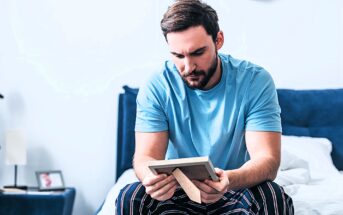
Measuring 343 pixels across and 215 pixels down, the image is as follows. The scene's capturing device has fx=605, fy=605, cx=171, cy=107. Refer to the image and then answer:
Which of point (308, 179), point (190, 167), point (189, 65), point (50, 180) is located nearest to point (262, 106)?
point (189, 65)

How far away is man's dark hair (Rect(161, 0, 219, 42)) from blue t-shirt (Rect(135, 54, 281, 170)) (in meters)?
0.18

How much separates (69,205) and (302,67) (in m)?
1.38

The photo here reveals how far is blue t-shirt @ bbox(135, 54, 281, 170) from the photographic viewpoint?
1928mm

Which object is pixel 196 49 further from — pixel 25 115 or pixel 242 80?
pixel 25 115

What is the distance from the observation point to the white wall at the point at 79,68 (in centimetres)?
308

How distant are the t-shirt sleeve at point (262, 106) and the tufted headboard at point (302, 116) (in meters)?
1.00

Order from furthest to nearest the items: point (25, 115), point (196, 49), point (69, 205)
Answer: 1. point (25, 115)
2. point (69, 205)
3. point (196, 49)

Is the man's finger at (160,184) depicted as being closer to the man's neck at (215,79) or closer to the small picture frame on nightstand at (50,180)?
the man's neck at (215,79)

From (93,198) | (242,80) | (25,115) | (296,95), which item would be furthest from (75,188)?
(242,80)

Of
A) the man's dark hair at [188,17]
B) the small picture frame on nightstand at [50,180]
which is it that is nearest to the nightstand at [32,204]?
the small picture frame on nightstand at [50,180]

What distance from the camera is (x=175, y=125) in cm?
197

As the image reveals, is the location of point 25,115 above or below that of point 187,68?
below

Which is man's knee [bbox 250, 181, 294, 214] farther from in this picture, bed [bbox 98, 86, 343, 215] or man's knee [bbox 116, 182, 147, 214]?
bed [bbox 98, 86, 343, 215]

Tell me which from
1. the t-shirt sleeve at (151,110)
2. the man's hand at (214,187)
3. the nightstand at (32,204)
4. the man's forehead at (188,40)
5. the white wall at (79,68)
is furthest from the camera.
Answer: the white wall at (79,68)
